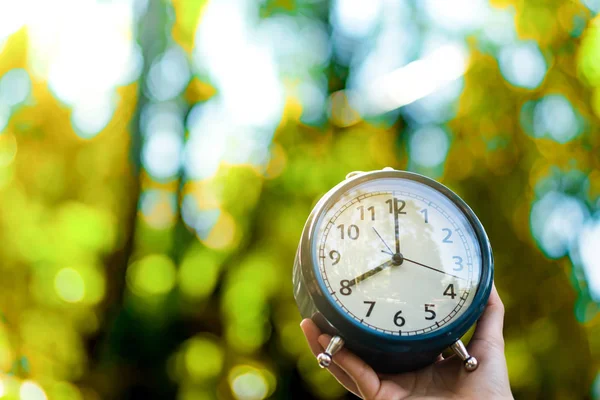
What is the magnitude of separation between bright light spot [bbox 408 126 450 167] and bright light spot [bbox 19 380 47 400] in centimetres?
276

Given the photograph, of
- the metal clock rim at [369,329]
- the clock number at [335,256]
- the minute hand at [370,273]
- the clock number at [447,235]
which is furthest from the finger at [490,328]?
the clock number at [335,256]

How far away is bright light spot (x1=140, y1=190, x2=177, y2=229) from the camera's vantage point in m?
4.07

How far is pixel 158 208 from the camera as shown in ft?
13.4

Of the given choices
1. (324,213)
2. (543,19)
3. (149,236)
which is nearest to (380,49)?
(543,19)

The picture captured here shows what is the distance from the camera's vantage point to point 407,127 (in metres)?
4.23

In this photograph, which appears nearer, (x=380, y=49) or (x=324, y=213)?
(x=324, y=213)

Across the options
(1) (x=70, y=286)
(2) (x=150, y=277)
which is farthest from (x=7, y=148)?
(2) (x=150, y=277)

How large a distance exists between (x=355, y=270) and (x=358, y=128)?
2875 mm

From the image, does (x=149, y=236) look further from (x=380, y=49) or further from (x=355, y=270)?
(x=355, y=270)

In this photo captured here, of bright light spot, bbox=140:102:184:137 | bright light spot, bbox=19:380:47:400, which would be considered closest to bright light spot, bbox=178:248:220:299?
bright light spot, bbox=140:102:184:137

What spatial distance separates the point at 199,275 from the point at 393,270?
2.75m

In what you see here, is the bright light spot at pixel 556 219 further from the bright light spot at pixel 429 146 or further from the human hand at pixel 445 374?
the human hand at pixel 445 374

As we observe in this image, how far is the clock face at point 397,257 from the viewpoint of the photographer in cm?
141

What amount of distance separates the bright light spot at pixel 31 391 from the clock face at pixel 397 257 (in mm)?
2798
